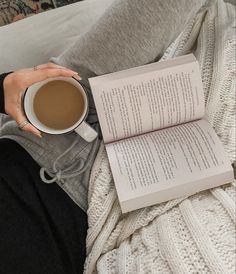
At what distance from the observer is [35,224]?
0.69 m

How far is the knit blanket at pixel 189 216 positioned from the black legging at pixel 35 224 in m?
0.03

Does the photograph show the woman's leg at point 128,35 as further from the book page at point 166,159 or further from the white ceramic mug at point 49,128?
the book page at point 166,159

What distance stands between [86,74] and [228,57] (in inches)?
11.6

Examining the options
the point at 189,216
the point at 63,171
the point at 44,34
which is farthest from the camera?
the point at 44,34

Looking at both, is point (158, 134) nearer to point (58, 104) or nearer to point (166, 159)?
point (166, 159)

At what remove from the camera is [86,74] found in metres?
0.75

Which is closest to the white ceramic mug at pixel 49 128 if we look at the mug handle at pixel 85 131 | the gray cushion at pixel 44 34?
the mug handle at pixel 85 131

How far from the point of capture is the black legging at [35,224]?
2.16 ft

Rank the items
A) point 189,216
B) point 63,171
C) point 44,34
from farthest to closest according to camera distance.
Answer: point 44,34 < point 63,171 < point 189,216

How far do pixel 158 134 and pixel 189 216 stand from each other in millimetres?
183

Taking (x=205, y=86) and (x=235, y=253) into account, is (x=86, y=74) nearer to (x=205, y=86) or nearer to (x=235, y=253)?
(x=205, y=86)

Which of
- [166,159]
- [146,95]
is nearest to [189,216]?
[166,159]

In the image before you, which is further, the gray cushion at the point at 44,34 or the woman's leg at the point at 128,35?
the gray cushion at the point at 44,34

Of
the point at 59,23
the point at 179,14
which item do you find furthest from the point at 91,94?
the point at 59,23
